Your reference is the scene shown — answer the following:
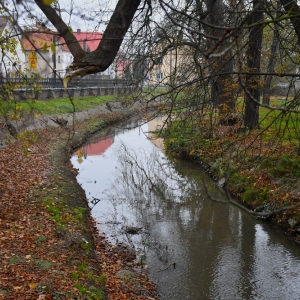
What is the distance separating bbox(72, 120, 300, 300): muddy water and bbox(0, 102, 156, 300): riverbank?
64 centimetres

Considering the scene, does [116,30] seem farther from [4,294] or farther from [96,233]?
[96,233]

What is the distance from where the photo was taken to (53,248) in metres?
8.42

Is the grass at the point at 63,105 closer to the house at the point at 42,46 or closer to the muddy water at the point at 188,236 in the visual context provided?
the muddy water at the point at 188,236

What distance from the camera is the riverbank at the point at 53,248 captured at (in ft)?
22.3

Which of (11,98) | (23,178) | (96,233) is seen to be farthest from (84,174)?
(11,98)

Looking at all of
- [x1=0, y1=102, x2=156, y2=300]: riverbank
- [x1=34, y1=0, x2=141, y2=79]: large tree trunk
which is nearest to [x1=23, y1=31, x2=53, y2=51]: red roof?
[x1=34, y1=0, x2=141, y2=79]: large tree trunk

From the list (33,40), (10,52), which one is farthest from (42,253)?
(33,40)

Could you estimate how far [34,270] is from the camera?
7207 mm

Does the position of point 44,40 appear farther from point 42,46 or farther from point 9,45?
point 9,45

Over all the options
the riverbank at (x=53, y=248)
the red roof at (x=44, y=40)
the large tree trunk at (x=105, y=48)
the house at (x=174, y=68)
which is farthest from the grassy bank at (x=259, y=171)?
the large tree trunk at (x=105, y=48)

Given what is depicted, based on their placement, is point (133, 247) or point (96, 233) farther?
point (96, 233)

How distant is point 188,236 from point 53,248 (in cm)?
396

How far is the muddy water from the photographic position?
872 centimetres

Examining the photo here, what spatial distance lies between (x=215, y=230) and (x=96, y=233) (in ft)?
9.71
